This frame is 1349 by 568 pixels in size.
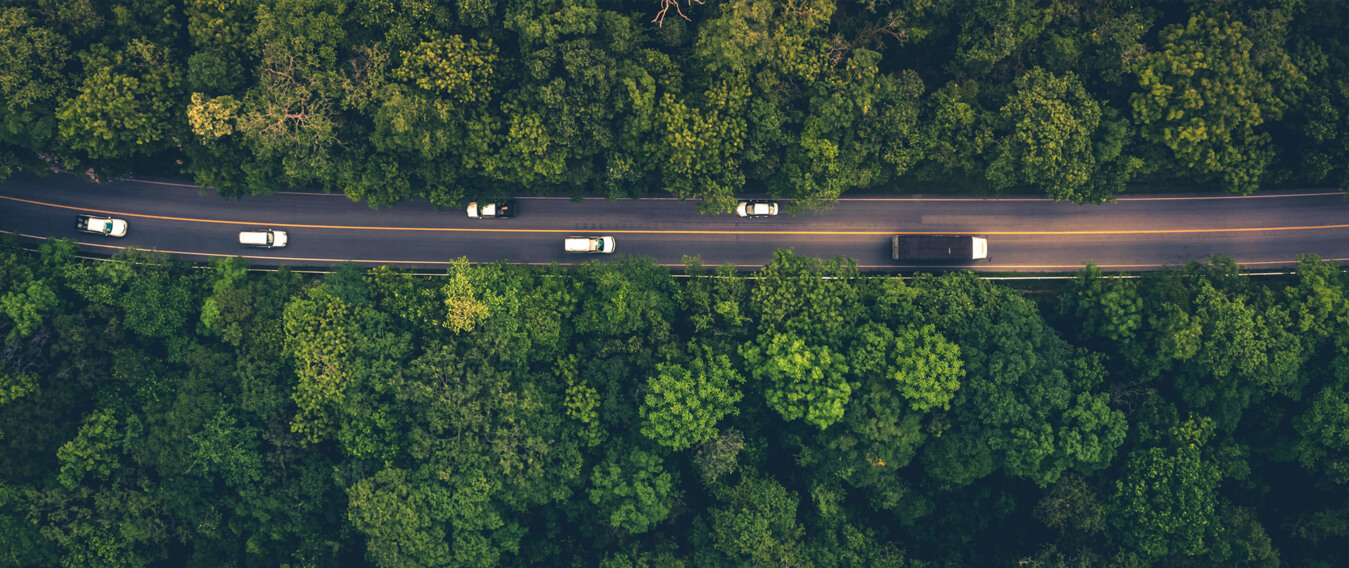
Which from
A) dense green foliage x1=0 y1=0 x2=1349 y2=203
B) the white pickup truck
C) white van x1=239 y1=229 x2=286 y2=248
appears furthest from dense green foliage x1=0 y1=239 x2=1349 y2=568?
dense green foliage x1=0 y1=0 x2=1349 y2=203

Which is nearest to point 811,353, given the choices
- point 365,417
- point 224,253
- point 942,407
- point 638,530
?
point 942,407

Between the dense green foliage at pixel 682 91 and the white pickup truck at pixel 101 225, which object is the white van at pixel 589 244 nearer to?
the dense green foliage at pixel 682 91

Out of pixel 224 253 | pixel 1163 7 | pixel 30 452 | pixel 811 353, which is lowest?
pixel 30 452

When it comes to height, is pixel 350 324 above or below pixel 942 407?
above

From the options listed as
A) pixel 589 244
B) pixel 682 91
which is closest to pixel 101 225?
pixel 589 244

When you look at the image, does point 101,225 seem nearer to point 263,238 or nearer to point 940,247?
point 263,238

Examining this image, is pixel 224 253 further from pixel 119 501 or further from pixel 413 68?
pixel 413 68

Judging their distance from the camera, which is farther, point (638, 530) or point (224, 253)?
point (224, 253)

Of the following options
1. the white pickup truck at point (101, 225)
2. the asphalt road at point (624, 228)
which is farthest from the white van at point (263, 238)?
the white pickup truck at point (101, 225)
